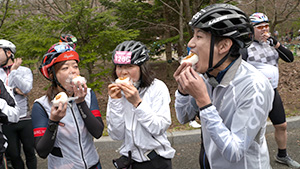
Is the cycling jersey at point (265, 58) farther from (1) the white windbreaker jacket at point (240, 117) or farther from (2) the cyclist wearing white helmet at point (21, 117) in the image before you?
(2) the cyclist wearing white helmet at point (21, 117)

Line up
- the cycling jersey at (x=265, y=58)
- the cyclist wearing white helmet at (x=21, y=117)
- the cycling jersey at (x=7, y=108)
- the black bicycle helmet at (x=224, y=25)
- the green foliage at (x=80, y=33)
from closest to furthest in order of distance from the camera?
the black bicycle helmet at (x=224, y=25), the cycling jersey at (x=7, y=108), the cycling jersey at (x=265, y=58), the cyclist wearing white helmet at (x=21, y=117), the green foliage at (x=80, y=33)

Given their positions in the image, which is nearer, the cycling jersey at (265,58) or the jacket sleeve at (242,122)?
the jacket sleeve at (242,122)

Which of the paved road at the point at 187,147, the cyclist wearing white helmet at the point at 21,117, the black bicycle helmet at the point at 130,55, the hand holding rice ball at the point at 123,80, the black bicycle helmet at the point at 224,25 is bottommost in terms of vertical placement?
the paved road at the point at 187,147

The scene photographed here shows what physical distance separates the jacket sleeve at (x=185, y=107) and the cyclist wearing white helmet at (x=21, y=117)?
3196 millimetres

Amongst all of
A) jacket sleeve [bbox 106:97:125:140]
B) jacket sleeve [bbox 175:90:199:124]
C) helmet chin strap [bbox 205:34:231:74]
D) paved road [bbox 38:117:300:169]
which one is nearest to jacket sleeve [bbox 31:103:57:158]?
jacket sleeve [bbox 106:97:125:140]

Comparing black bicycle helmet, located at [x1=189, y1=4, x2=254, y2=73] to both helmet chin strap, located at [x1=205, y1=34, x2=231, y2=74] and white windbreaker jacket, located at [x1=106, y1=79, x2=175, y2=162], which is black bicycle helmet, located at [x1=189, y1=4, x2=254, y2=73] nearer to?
helmet chin strap, located at [x1=205, y1=34, x2=231, y2=74]

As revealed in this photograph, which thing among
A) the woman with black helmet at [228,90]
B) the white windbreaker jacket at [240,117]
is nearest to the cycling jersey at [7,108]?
the woman with black helmet at [228,90]

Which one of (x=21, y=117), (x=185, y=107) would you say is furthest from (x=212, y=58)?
(x=21, y=117)

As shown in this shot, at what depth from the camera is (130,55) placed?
258 cm

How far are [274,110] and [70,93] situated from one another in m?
3.29

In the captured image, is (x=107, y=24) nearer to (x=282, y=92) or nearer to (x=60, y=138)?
(x=60, y=138)

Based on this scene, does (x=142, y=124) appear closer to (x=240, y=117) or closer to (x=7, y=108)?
(x=240, y=117)

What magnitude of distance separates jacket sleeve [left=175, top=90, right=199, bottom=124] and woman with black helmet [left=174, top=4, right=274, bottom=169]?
31 cm

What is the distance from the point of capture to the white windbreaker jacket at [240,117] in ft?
5.07
